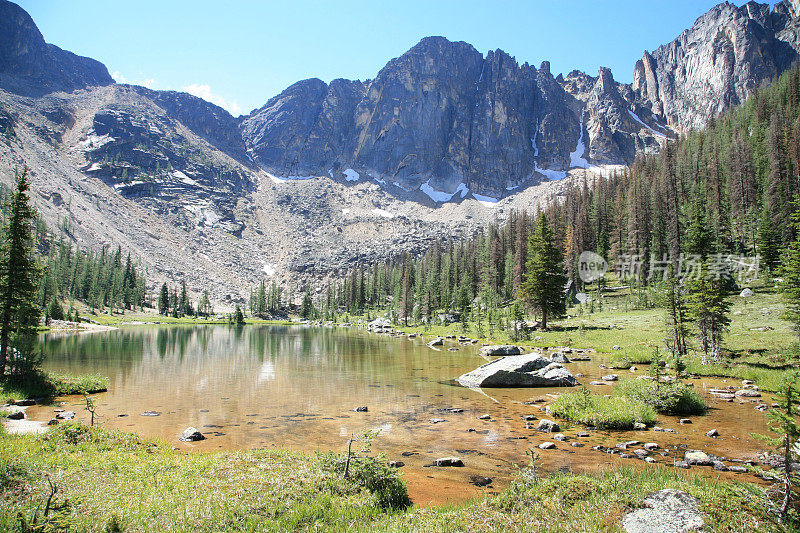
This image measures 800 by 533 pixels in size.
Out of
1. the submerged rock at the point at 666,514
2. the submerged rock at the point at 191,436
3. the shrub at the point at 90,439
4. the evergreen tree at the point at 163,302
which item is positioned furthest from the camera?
the evergreen tree at the point at 163,302

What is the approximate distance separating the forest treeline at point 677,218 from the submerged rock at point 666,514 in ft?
106

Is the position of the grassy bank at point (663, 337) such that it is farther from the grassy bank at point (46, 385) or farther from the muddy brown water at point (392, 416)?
the grassy bank at point (46, 385)

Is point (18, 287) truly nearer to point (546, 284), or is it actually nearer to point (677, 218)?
point (546, 284)

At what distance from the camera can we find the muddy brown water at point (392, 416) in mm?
10953

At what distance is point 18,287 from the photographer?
21.9 m

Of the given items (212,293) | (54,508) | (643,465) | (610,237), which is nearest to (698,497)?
(643,465)

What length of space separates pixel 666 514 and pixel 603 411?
30.7 ft

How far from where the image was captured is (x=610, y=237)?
3351 inches

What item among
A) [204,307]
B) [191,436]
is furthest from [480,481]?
[204,307]

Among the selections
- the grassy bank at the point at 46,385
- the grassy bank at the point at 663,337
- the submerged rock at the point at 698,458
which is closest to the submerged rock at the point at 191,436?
Result: the grassy bank at the point at 46,385

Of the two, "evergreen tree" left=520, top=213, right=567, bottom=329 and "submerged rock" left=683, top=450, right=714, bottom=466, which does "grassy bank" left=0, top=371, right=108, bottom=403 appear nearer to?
"submerged rock" left=683, top=450, right=714, bottom=466

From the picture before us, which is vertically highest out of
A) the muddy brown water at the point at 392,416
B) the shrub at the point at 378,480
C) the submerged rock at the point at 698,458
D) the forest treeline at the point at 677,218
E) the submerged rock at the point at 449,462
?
the forest treeline at the point at 677,218

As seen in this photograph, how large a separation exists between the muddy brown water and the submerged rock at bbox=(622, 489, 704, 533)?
11.3 ft

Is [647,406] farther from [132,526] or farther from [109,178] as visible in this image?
[109,178]
